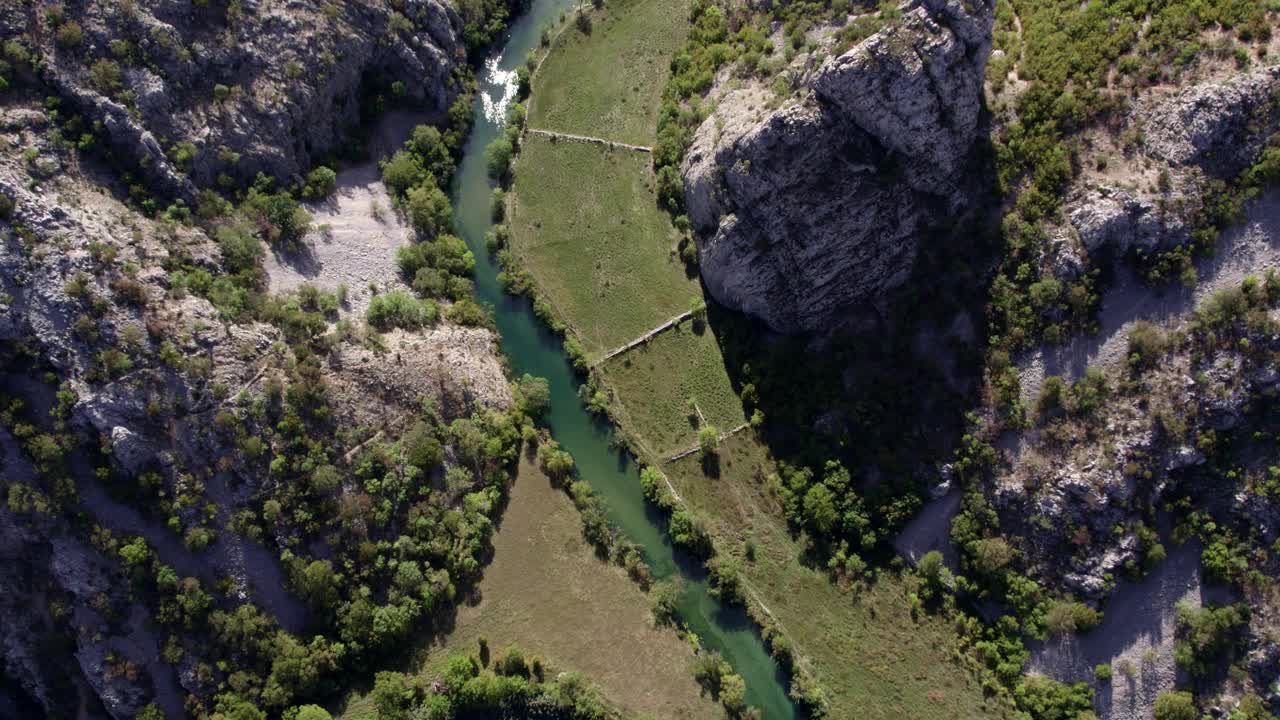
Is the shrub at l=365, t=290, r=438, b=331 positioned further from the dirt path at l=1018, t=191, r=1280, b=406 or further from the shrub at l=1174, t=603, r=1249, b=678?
the shrub at l=1174, t=603, r=1249, b=678

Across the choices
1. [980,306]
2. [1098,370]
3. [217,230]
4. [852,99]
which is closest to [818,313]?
[980,306]

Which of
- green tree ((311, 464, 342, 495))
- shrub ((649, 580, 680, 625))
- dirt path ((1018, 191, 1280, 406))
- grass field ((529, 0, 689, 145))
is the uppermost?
grass field ((529, 0, 689, 145))

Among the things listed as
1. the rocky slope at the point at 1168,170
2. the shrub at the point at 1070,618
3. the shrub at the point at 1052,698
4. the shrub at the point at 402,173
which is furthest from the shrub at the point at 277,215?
the shrub at the point at 1052,698

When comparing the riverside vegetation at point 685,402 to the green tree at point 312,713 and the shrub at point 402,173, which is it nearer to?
the shrub at point 402,173

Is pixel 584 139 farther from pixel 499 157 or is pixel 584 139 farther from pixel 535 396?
pixel 535 396

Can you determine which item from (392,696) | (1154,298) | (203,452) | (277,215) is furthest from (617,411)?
(1154,298)

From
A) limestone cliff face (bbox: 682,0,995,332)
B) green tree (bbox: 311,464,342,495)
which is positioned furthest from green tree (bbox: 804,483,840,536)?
green tree (bbox: 311,464,342,495)

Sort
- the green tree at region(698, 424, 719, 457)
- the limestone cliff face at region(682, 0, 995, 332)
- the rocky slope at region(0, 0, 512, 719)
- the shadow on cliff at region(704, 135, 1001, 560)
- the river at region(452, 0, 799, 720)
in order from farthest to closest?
1. the green tree at region(698, 424, 719, 457)
2. the river at region(452, 0, 799, 720)
3. the shadow on cliff at region(704, 135, 1001, 560)
4. the limestone cliff face at region(682, 0, 995, 332)
5. the rocky slope at region(0, 0, 512, 719)
